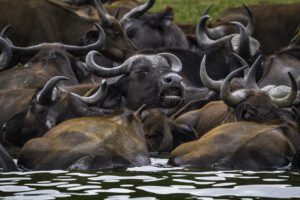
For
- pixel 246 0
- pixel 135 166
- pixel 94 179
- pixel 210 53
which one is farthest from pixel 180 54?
pixel 246 0

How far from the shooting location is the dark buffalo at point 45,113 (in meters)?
14.7

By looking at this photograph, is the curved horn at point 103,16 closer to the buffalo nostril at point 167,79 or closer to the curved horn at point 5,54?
the curved horn at point 5,54

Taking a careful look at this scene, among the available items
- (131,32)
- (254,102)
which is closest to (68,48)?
(131,32)

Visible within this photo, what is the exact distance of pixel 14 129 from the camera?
49.1ft

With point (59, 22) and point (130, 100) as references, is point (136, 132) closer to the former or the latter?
point (130, 100)

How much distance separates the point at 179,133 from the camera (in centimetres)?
1562

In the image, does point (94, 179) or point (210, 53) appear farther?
point (210, 53)

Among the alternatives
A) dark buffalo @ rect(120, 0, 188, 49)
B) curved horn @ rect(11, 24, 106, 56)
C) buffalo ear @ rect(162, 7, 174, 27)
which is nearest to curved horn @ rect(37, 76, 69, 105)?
curved horn @ rect(11, 24, 106, 56)

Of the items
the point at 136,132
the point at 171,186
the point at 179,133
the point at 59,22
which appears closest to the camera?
the point at 171,186

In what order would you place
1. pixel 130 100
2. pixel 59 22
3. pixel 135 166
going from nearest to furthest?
pixel 135 166
pixel 130 100
pixel 59 22

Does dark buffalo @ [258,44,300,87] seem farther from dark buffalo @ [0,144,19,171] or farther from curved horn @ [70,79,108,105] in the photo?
dark buffalo @ [0,144,19,171]

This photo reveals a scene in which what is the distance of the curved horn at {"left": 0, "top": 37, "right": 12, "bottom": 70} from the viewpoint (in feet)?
60.4

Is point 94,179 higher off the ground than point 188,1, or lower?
lower

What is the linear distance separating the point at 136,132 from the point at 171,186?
103 inches
